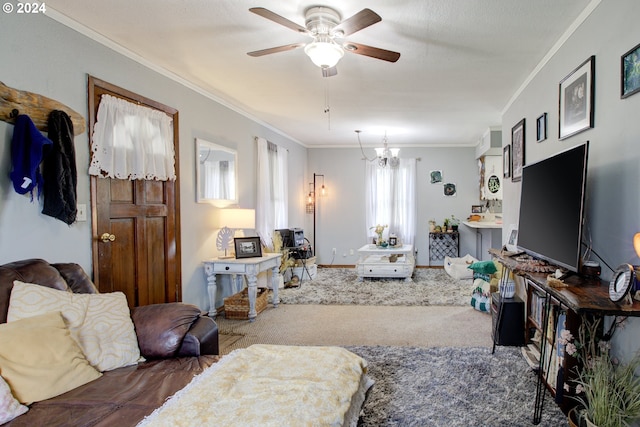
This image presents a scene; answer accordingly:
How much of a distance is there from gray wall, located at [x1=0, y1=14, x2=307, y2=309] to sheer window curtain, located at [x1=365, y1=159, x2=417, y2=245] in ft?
13.7

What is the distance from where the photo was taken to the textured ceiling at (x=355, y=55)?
2.19m

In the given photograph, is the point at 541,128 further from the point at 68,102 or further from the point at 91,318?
the point at 68,102

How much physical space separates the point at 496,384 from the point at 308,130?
453 centimetres

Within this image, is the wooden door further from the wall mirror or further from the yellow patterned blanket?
the yellow patterned blanket

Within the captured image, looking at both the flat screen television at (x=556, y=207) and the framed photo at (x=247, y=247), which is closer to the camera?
the flat screen television at (x=556, y=207)

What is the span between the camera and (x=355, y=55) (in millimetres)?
2838

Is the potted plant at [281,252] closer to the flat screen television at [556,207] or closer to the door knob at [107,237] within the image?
Result: the door knob at [107,237]

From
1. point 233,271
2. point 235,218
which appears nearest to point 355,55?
point 235,218

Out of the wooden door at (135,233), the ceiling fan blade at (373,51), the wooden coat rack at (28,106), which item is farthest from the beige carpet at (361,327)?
the ceiling fan blade at (373,51)

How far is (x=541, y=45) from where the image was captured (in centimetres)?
267

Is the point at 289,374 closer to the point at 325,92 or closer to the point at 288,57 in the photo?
the point at 288,57

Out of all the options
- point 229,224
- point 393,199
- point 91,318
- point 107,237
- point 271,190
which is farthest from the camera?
point 393,199

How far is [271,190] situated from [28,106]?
3662 mm

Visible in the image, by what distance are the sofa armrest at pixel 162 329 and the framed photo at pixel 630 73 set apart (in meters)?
2.47
